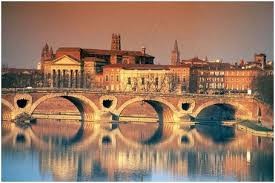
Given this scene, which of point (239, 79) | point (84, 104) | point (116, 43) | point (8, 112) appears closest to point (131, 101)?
point (84, 104)

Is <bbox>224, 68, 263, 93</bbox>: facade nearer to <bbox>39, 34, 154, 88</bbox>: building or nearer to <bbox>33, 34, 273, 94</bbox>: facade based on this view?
<bbox>33, 34, 273, 94</bbox>: facade

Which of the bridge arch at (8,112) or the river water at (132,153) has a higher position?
the bridge arch at (8,112)

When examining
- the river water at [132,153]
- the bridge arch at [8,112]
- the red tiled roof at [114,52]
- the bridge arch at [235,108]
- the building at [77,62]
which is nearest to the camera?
the river water at [132,153]

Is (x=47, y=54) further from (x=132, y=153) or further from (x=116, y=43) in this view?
(x=132, y=153)

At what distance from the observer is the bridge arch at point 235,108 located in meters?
20.1

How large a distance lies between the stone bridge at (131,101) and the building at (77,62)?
4.49 m

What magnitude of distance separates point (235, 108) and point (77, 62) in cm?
726

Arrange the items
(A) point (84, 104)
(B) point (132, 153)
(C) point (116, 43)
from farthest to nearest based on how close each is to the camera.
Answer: (C) point (116, 43), (A) point (84, 104), (B) point (132, 153)

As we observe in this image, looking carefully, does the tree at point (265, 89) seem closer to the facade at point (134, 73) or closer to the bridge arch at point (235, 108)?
the bridge arch at point (235, 108)

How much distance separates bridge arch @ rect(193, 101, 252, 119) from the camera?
20.1 metres

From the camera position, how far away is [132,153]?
1606 centimetres

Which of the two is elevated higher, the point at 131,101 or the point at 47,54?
the point at 47,54

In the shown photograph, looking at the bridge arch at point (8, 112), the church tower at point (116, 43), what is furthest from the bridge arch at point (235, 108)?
the church tower at point (116, 43)

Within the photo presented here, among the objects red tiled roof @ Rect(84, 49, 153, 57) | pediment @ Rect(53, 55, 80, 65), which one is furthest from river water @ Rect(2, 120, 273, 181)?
red tiled roof @ Rect(84, 49, 153, 57)
